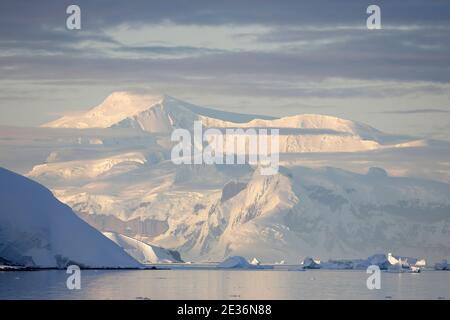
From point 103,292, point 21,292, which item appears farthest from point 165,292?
point 21,292

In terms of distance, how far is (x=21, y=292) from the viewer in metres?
152

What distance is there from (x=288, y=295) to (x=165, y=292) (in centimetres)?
1511
